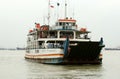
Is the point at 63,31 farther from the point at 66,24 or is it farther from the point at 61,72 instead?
the point at 61,72

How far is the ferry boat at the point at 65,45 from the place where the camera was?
37.4 m

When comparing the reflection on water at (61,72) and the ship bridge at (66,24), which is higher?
the ship bridge at (66,24)

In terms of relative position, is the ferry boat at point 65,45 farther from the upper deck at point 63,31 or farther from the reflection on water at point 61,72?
the reflection on water at point 61,72

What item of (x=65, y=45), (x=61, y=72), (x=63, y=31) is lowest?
(x=61, y=72)

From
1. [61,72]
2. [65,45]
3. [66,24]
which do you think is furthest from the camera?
[66,24]

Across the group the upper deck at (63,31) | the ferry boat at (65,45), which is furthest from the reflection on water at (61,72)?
the upper deck at (63,31)

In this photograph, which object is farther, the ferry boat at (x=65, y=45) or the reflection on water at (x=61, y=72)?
the ferry boat at (x=65, y=45)

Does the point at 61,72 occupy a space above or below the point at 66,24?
below

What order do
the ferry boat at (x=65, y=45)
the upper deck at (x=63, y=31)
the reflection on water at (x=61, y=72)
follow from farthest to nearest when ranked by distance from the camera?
the upper deck at (x=63, y=31) → the ferry boat at (x=65, y=45) → the reflection on water at (x=61, y=72)

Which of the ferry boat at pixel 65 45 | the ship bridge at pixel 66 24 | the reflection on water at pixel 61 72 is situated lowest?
the reflection on water at pixel 61 72

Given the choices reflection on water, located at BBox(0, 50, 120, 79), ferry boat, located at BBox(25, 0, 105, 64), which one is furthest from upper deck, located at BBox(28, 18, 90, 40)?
reflection on water, located at BBox(0, 50, 120, 79)

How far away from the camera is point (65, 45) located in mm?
37031

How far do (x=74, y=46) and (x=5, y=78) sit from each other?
10.4m

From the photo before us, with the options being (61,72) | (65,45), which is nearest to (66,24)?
(65,45)
